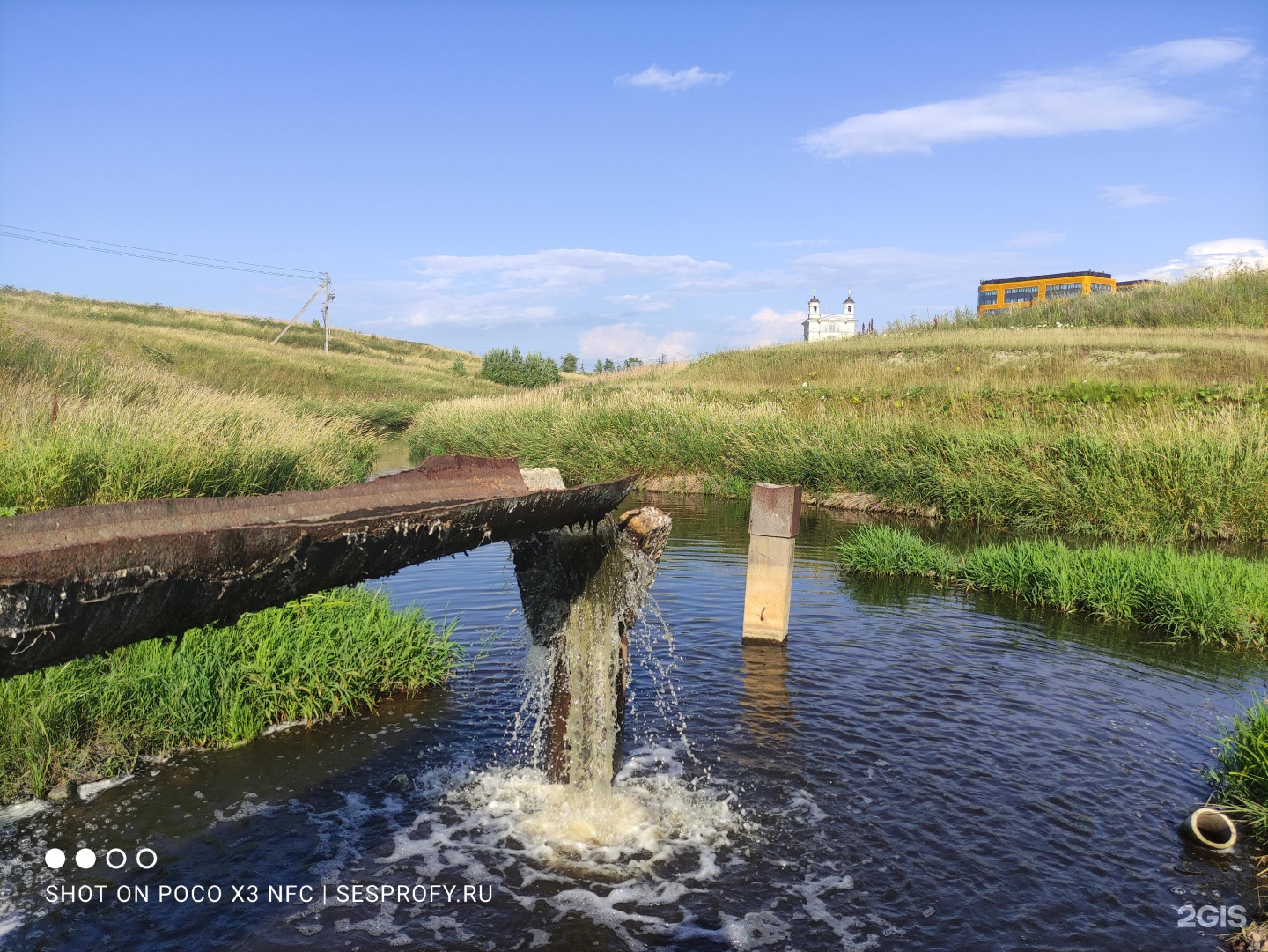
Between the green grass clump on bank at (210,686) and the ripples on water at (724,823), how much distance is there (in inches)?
10.0

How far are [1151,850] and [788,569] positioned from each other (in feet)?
13.5

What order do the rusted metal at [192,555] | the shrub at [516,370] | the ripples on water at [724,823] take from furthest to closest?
the shrub at [516,370], the ripples on water at [724,823], the rusted metal at [192,555]

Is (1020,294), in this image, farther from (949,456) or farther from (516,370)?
(949,456)

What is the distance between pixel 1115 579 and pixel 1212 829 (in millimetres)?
5557

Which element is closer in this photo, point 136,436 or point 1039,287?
point 136,436

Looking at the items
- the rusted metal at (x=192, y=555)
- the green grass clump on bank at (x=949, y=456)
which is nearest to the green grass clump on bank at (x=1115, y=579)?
the green grass clump on bank at (x=949, y=456)

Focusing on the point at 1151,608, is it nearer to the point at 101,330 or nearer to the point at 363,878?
the point at 363,878

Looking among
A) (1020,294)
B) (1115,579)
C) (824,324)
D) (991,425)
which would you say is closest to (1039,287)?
(1020,294)

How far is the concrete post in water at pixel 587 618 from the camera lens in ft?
17.0

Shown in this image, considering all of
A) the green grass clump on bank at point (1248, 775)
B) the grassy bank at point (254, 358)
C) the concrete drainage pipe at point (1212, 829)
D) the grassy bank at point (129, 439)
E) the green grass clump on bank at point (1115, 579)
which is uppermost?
the grassy bank at point (254, 358)

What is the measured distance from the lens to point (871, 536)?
1277 centimetres

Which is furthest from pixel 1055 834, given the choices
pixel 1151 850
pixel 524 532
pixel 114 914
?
pixel 114 914

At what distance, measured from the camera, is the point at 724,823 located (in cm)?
538

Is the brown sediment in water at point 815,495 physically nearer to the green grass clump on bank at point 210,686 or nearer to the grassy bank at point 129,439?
the grassy bank at point 129,439
